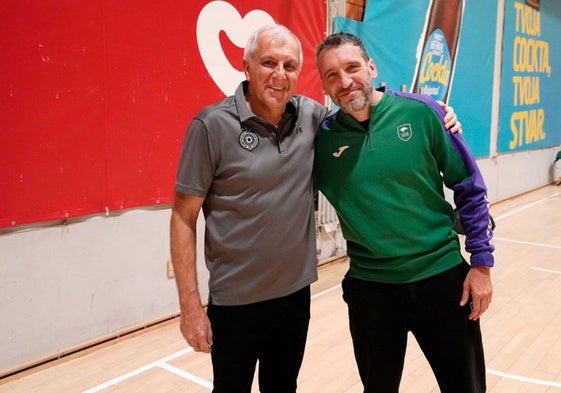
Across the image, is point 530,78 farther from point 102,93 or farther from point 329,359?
point 102,93

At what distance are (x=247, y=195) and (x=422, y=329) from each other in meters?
0.75

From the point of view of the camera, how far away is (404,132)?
1651 millimetres

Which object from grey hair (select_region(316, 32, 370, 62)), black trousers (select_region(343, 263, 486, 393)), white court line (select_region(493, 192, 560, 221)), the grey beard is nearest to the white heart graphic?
grey hair (select_region(316, 32, 370, 62))

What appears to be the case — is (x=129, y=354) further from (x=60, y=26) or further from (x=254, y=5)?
(x=254, y=5)

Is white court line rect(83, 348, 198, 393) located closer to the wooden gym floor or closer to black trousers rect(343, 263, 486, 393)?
the wooden gym floor

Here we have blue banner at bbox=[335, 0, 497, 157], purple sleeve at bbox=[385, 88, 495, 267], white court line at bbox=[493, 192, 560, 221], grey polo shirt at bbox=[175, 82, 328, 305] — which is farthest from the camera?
white court line at bbox=[493, 192, 560, 221]

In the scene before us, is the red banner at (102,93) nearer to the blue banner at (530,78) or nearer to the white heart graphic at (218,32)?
the white heart graphic at (218,32)

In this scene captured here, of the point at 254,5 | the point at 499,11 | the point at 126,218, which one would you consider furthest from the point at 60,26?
the point at 499,11

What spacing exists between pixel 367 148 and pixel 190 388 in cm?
180

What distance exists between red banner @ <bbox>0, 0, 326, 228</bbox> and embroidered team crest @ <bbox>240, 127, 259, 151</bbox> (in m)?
1.77

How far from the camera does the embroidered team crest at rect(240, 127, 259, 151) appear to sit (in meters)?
1.54

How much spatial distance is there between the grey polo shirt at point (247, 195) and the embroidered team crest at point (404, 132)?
31cm

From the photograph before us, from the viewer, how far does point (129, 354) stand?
3170mm

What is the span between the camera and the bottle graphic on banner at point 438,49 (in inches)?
258
